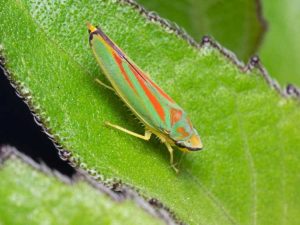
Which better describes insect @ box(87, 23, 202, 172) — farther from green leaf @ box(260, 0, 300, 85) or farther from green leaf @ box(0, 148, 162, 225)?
green leaf @ box(0, 148, 162, 225)

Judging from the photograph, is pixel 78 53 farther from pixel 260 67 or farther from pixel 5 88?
pixel 260 67

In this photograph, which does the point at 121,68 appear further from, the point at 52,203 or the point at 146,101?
the point at 52,203

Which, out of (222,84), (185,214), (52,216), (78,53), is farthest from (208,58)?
(52,216)

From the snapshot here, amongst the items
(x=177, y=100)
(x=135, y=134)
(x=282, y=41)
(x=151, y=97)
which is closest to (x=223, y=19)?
(x=282, y=41)

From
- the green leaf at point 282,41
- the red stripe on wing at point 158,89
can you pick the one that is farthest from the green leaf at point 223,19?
the red stripe on wing at point 158,89

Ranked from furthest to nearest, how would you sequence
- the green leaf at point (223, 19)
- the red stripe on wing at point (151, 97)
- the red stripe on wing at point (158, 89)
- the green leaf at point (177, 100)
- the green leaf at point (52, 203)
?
the green leaf at point (223, 19) < the red stripe on wing at point (151, 97) < the red stripe on wing at point (158, 89) < the green leaf at point (177, 100) < the green leaf at point (52, 203)

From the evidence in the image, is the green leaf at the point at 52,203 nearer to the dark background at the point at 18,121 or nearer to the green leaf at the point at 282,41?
the dark background at the point at 18,121
